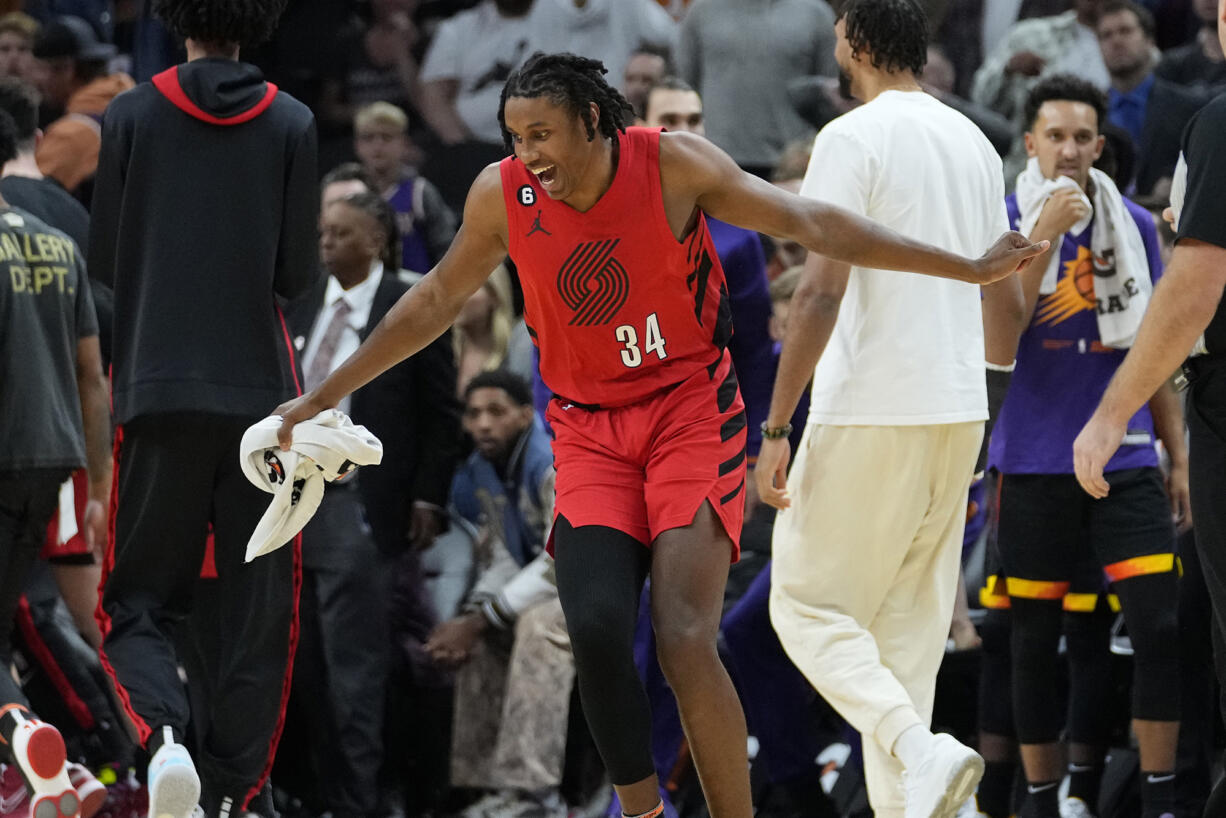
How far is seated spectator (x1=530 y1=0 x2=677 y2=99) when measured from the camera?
8.70 m

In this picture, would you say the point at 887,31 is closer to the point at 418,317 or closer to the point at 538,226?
the point at 538,226

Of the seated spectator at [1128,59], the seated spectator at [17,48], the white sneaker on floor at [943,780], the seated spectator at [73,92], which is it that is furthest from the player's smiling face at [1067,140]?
the seated spectator at [17,48]

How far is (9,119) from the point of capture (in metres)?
5.93

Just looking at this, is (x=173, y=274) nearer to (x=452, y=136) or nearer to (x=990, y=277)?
Answer: (x=990, y=277)

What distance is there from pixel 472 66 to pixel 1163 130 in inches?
140

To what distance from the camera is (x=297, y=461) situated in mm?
4242

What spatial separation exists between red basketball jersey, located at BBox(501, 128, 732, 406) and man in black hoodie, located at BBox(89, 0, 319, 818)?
41.1 inches

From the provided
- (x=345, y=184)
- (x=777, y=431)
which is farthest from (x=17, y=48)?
(x=777, y=431)

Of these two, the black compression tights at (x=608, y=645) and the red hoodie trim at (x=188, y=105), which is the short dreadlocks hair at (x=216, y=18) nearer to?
the red hoodie trim at (x=188, y=105)

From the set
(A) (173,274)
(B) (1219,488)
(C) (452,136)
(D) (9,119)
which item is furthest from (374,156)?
(B) (1219,488)

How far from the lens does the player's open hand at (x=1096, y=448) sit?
3951 millimetres

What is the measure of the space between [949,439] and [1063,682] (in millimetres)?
2163

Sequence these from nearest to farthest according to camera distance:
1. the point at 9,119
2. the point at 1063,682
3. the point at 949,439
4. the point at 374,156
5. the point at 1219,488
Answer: the point at 1219,488, the point at 949,439, the point at 9,119, the point at 1063,682, the point at 374,156

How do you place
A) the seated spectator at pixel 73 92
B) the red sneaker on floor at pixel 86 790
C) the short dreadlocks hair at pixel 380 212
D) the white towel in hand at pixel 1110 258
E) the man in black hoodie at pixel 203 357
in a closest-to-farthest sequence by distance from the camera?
the man in black hoodie at pixel 203 357 < the white towel in hand at pixel 1110 258 < the red sneaker on floor at pixel 86 790 < the short dreadlocks hair at pixel 380 212 < the seated spectator at pixel 73 92
